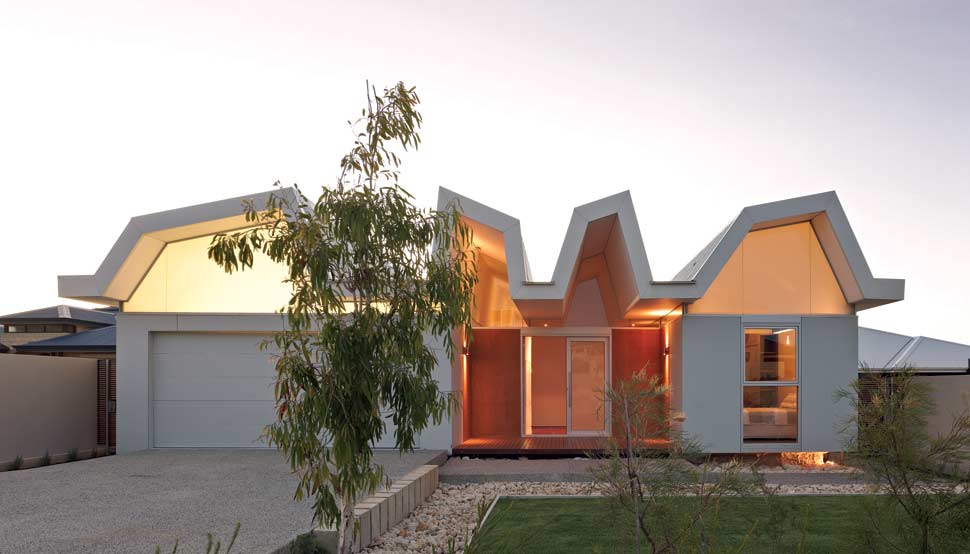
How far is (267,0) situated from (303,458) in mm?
9057

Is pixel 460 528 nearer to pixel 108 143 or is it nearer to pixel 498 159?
pixel 108 143

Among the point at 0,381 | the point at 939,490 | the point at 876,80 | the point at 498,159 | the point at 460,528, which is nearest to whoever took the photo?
the point at 939,490

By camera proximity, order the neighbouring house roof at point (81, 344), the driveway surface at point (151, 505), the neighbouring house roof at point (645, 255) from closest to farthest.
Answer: the driveway surface at point (151, 505) < the neighbouring house roof at point (645, 255) < the neighbouring house roof at point (81, 344)

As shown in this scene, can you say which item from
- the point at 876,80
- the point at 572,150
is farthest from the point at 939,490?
the point at 572,150

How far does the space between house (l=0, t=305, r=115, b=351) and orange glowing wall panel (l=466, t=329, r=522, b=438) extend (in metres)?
→ 18.6

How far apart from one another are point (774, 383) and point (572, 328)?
5265 millimetres

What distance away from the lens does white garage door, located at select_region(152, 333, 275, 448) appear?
1459 centimetres

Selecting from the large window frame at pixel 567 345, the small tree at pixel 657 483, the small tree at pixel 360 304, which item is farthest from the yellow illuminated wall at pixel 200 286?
the small tree at pixel 657 483

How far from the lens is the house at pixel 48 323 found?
28.5 meters

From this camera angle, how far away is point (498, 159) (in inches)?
845

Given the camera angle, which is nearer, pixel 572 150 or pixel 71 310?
pixel 572 150

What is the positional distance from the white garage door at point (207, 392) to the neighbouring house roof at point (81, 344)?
663 centimetres

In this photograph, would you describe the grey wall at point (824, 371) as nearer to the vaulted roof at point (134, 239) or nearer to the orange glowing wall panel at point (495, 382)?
the orange glowing wall panel at point (495, 382)

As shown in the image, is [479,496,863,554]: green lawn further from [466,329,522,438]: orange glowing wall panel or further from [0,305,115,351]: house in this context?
[0,305,115,351]: house
